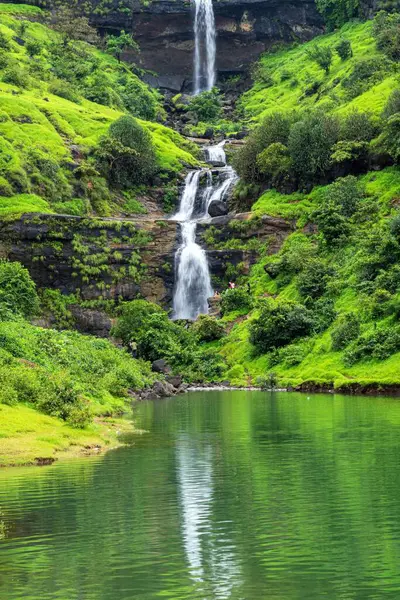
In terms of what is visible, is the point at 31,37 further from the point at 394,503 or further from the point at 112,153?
the point at 394,503

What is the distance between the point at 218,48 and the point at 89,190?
79130 mm

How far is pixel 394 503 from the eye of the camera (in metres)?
23.8

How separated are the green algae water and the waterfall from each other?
146227 millimetres

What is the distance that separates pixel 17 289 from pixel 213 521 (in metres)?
62.0

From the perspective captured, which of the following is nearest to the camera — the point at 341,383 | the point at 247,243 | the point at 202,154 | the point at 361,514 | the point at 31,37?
the point at 361,514

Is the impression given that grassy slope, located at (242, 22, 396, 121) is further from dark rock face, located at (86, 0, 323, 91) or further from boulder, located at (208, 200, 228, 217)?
boulder, located at (208, 200, 228, 217)

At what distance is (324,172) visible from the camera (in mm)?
105688

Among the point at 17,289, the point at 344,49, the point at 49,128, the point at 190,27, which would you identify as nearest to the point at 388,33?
the point at 344,49

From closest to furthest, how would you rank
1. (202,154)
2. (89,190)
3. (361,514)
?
(361,514) < (89,190) < (202,154)

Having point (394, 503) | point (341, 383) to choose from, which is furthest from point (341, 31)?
point (394, 503)

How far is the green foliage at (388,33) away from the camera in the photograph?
134 meters

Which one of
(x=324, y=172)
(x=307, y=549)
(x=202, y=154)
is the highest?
(x=202, y=154)

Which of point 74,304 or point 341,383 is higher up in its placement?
point 74,304

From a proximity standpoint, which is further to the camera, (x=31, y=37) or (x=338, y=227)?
(x=31, y=37)
